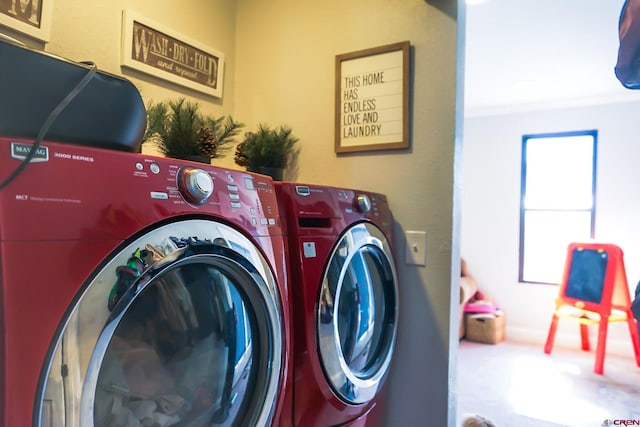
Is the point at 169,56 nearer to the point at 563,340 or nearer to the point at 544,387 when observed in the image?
the point at 544,387

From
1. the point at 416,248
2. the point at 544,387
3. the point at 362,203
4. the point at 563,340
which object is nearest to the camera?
the point at 362,203

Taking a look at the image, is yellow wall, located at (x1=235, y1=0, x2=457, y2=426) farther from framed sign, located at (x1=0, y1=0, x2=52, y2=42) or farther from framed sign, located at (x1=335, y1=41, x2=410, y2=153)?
framed sign, located at (x1=0, y1=0, x2=52, y2=42)

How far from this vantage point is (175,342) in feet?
2.59

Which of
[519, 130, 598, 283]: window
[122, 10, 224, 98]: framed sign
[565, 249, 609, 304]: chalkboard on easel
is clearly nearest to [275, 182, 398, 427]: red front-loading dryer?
[122, 10, 224, 98]: framed sign

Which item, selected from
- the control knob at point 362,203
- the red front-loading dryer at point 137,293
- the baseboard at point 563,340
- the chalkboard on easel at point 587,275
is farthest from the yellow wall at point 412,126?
the baseboard at point 563,340

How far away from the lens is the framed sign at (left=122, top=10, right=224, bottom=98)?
1.44m

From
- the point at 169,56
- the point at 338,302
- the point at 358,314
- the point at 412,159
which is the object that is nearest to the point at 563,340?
the point at 412,159

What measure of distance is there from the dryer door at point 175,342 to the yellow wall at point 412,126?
30.6 inches

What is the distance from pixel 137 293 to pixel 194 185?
0.72 feet

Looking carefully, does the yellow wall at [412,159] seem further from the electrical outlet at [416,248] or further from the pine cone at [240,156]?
the pine cone at [240,156]

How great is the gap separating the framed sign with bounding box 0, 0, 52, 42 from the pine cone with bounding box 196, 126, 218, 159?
51 cm

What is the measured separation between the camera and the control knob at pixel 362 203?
135cm

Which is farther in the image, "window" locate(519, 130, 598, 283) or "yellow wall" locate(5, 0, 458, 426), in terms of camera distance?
"window" locate(519, 130, 598, 283)

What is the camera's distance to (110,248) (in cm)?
63
